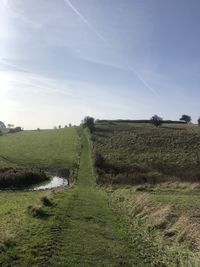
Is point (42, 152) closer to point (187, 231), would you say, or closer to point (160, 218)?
point (160, 218)

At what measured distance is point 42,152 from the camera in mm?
84875

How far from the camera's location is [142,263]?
19016 millimetres

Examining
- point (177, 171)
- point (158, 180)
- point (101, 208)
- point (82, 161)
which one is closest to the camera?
point (101, 208)

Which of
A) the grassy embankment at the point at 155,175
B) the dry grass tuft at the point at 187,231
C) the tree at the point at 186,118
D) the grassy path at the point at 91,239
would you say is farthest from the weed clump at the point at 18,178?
the tree at the point at 186,118

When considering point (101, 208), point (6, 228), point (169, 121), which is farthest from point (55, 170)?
point (169, 121)

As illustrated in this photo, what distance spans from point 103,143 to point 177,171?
30528mm

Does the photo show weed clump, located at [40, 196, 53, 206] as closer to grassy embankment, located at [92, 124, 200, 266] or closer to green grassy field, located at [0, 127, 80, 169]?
grassy embankment, located at [92, 124, 200, 266]

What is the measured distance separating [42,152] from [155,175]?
108ft

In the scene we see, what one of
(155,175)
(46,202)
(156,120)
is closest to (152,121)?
(156,120)

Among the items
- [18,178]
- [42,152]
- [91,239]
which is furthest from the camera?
[42,152]

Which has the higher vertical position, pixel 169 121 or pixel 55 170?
pixel 169 121

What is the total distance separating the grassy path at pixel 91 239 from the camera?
19.0 meters

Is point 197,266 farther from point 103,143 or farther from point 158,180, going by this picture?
point 103,143

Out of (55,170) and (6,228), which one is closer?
(6,228)
